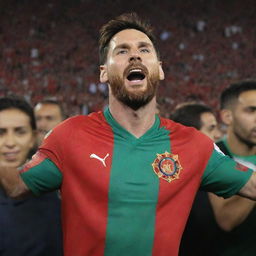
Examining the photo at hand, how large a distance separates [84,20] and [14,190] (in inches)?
477

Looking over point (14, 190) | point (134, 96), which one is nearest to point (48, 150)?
point (14, 190)

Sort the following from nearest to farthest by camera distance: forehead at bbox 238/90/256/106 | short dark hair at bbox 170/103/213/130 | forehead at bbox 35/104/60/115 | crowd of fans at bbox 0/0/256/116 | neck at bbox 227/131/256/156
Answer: neck at bbox 227/131/256/156, forehead at bbox 238/90/256/106, short dark hair at bbox 170/103/213/130, forehead at bbox 35/104/60/115, crowd of fans at bbox 0/0/256/116

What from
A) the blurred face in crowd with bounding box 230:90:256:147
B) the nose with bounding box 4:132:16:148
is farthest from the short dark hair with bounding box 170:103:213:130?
the nose with bounding box 4:132:16:148

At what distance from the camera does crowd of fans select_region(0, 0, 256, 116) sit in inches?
492

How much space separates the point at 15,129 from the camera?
2.63 metres

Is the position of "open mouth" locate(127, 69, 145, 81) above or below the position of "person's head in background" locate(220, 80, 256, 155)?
above

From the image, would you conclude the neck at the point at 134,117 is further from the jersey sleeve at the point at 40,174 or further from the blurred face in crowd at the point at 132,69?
the jersey sleeve at the point at 40,174

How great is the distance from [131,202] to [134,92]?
40cm

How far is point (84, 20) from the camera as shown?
1352 cm

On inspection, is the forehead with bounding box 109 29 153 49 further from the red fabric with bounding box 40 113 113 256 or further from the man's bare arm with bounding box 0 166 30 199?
the man's bare arm with bounding box 0 166 30 199

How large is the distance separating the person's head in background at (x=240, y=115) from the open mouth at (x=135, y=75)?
1.05 metres

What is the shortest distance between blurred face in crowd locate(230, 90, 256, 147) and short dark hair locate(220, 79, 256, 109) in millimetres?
44

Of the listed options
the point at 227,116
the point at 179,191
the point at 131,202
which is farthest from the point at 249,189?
the point at 227,116

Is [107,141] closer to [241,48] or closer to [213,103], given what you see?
[213,103]
